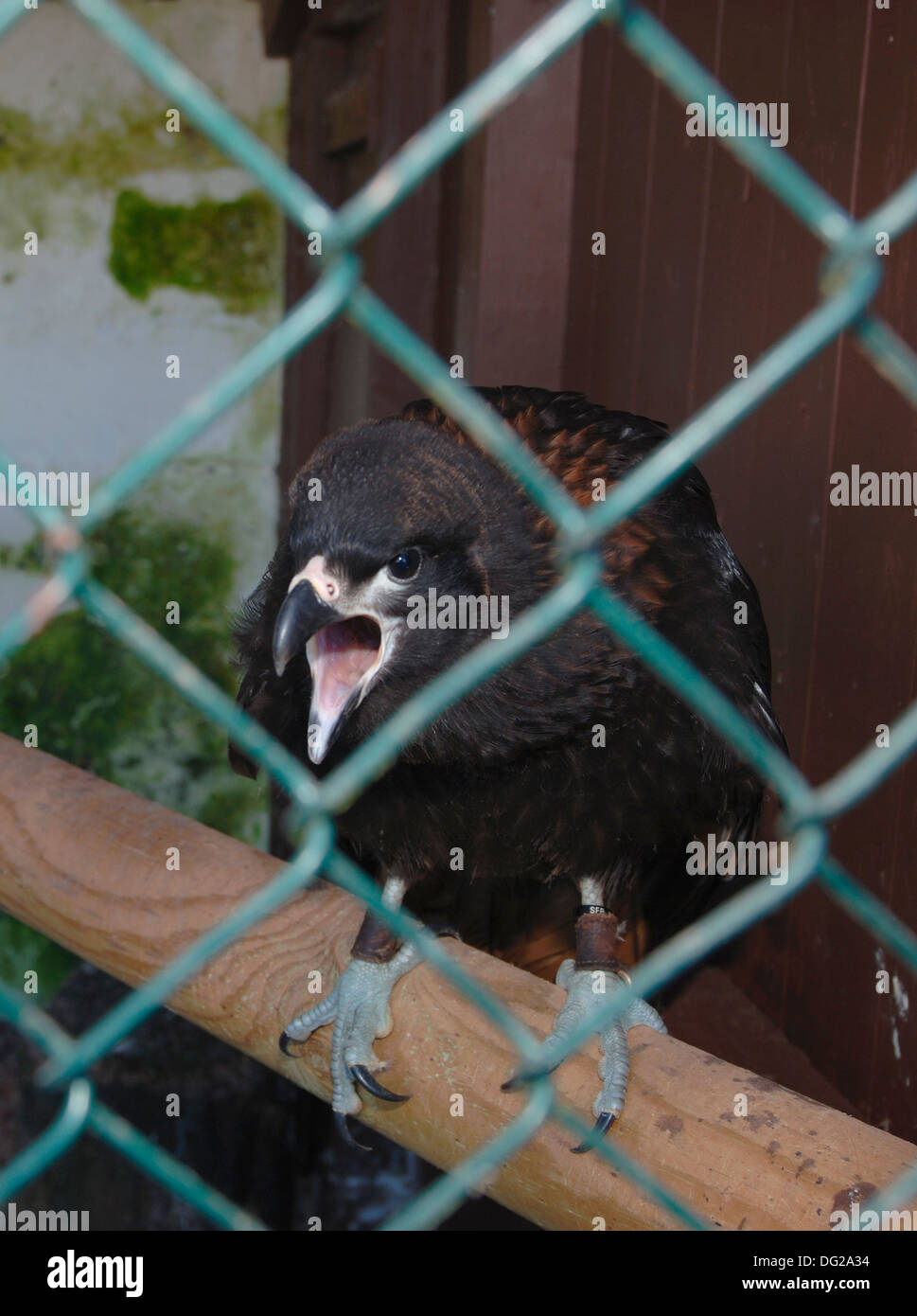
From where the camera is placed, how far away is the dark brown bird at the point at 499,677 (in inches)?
64.6

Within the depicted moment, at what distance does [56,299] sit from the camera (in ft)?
13.2

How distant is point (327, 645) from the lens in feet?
5.69

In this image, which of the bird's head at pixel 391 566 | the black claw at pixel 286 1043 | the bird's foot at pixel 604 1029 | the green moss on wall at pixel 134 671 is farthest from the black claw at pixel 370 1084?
the green moss on wall at pixel 134 671

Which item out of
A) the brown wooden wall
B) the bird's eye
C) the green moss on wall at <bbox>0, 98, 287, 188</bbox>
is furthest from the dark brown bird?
the green moss on wall at <bbox>0, 98, 287, 188</bbox>

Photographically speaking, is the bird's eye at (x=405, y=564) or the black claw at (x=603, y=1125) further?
the bird's eye at (x=405, y=564)

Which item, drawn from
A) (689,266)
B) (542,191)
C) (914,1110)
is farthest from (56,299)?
(914,1110)

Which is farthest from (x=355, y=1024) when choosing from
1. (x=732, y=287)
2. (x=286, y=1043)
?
(x=732, y=287)

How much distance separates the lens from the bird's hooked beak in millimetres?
1490

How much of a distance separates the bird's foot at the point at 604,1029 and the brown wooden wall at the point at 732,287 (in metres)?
0.48

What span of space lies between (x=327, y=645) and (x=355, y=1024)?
0.54 meters

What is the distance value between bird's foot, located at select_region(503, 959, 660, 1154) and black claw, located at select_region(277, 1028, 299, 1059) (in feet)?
1.31

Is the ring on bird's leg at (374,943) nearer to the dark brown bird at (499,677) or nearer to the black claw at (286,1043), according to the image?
the dark brown bird at (499,677)

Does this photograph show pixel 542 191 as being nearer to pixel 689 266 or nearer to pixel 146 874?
pixel 689 266

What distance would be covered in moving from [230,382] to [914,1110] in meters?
1.78
